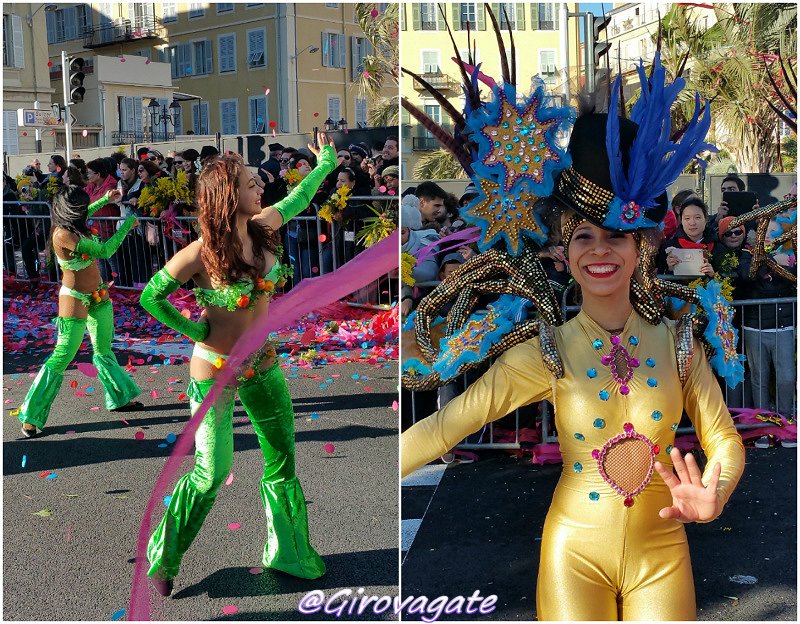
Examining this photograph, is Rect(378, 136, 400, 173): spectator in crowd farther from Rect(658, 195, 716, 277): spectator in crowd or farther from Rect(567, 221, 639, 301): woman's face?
Rect(567, 221, 639, 301): woman's face

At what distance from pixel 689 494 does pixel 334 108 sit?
36.0 meters

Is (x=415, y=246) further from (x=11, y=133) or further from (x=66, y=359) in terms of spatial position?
(x=11, y=133)

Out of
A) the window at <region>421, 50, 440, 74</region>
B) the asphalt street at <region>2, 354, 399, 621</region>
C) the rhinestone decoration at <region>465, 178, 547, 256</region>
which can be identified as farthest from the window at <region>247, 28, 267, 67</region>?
the rhinestone decoration at <region>465, 178, 547, 256</region>

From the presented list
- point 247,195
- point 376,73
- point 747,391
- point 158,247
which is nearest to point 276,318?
point 247,195

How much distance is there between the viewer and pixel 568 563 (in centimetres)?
246

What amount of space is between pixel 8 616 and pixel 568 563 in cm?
250

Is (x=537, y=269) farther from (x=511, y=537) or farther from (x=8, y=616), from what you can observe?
(x=8, y=616)

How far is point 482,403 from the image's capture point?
2574 mm

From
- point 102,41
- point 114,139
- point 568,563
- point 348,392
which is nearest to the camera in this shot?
point 568,563

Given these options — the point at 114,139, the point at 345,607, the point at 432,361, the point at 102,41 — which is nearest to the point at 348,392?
the point at 345,607

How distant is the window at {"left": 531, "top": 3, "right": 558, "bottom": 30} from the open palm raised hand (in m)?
4.34

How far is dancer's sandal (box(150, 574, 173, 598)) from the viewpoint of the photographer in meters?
3.73

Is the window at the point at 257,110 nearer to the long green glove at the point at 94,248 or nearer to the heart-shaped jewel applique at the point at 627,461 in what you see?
the long green glove at the point at 94,248

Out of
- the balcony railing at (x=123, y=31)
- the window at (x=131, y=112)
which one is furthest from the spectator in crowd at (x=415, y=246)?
the balcony railing at (x=123, y=31)
